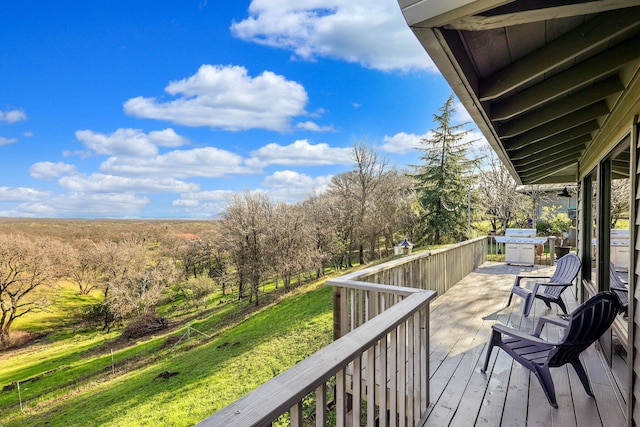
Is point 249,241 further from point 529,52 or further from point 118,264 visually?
point 529,52

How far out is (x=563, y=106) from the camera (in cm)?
267

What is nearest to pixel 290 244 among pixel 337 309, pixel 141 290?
pixel 141 290

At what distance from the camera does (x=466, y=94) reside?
1.95 m

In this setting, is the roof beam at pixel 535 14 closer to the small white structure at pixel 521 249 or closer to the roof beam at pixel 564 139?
the roof beam at pixel 564 139

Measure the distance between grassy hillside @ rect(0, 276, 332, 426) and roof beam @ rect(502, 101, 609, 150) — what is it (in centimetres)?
629

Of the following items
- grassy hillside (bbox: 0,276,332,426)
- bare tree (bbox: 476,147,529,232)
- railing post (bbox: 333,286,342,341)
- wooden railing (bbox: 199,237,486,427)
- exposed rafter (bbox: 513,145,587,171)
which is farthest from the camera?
bare tree (bbox: 476,147,529,232)

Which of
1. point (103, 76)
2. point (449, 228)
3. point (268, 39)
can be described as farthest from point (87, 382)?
point (103, 76)

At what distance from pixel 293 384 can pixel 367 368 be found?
27.4 inches

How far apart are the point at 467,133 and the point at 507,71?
730 inches

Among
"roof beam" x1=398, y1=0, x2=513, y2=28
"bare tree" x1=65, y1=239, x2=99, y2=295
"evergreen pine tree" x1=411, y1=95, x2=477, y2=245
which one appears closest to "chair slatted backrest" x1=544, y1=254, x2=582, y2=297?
"roof beam" x1=398, y1=0, x2=513, y2=28

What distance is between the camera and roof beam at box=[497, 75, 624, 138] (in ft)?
7.84

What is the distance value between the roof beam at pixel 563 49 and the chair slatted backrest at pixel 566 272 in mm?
3667

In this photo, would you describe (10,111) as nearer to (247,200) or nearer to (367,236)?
(247,200)

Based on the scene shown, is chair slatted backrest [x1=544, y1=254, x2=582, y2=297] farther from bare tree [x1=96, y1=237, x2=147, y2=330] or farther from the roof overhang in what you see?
bare tree [x1=96, y1=237, x2=147, y2=330]
